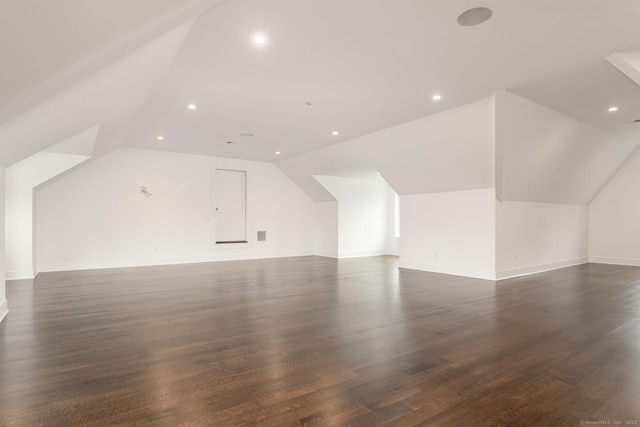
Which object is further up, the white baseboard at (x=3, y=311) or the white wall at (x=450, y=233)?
the white wall at (x=450, y=233)

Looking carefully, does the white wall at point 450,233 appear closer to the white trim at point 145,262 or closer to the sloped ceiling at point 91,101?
the white trim at point 145,262

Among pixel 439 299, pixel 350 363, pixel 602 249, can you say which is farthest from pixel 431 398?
pixel 602 249

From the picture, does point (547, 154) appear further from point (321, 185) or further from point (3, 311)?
point (3, 311)

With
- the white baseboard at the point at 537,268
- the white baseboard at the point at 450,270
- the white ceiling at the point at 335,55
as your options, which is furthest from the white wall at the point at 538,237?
the white ceiling at the point at 335,55

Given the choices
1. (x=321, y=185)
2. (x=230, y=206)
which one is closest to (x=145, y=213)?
(x=230, y=206)

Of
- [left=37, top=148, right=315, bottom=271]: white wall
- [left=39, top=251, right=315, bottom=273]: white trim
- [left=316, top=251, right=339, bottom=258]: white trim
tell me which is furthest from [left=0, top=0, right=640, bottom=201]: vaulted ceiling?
[left=316, top=251, right=339, bottom=258]: white trim

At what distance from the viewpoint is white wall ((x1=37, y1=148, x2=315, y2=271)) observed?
Result: 7.13m

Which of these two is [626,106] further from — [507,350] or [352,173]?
[352,173]

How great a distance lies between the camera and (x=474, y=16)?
109 inches

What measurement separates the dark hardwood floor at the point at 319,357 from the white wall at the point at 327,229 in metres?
4.86

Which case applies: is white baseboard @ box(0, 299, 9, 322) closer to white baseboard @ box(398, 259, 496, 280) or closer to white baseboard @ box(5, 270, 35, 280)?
white baseboard @ box(5, 270, 35, 280)

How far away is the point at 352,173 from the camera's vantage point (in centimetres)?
938

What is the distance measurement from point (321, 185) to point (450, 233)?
157 inches

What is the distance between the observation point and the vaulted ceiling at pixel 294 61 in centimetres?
197
